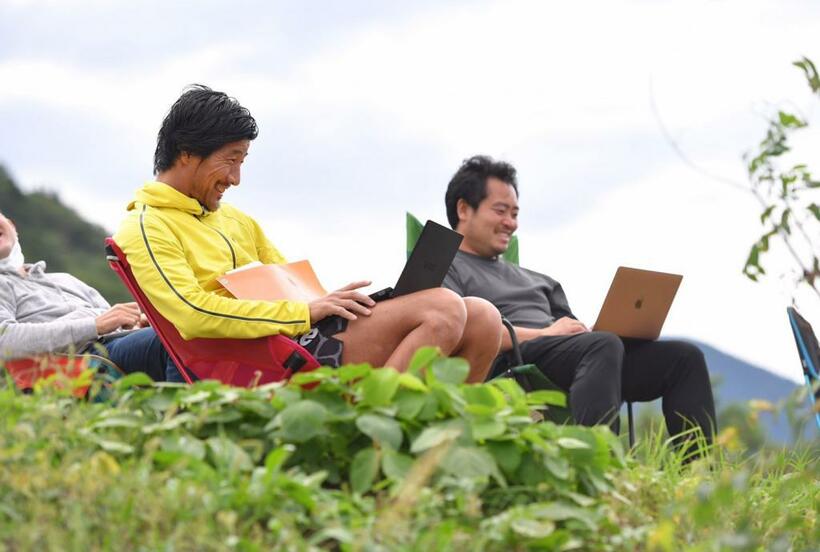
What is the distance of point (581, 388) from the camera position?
14.2 ft

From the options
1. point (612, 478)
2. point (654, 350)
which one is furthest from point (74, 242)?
point (612, 478)

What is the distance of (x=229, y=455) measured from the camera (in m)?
2.44

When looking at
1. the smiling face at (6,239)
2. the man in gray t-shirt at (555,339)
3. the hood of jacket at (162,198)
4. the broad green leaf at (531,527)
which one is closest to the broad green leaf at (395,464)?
the broad green leaf at (531,527)

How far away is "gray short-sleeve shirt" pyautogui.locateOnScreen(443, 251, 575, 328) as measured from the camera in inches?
195

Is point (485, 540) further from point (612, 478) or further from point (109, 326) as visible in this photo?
point (109, 326)

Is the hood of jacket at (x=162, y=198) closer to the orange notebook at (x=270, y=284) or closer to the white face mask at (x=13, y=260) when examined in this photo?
the orange notebook at (x=270, y=284)

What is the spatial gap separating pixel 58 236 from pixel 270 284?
81.9ft

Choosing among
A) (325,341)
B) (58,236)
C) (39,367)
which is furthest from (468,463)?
(58,236)

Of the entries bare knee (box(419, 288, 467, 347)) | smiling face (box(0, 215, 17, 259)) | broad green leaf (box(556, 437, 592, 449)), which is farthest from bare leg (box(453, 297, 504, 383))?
smiling face (box(0, 215, 17, 259))

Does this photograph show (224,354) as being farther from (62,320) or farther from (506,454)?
(506,454)

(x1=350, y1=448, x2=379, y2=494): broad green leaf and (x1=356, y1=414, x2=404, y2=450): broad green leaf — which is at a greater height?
(x1=356, y1=414, x2=404, y2=450): broad green leaf

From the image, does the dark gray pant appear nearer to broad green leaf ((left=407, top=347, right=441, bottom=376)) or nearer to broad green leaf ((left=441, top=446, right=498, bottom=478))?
broad green leaf ((left=407, top=347, right=441, bottom=376))

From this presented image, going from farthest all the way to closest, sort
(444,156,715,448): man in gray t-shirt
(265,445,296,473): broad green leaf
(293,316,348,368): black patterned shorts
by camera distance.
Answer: (444,156,715,448): man in gray t-shirt → (293,316,348,368): black patterned shorts → (265,445,296,473): broad green leaf

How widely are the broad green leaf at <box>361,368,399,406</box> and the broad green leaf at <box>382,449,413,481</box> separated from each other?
0.15 metres
